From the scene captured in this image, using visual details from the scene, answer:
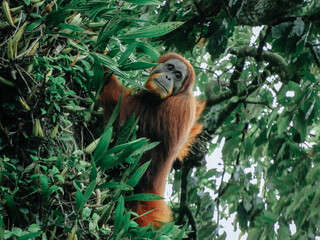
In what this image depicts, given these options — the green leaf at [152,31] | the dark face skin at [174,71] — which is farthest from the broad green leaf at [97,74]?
the dark face skin at [174,71]

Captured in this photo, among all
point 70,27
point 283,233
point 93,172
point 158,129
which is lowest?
point 283,233

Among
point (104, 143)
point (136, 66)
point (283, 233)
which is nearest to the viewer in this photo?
point (104, 143)

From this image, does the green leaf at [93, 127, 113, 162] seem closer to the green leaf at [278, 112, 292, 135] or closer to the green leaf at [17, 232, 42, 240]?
the green leaf at [17, 232, 42, 240]

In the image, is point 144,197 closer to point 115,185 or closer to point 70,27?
point 115,185

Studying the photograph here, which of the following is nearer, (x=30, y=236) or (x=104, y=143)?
(x=30, y=236)

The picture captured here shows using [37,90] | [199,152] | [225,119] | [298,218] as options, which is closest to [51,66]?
[37,90]

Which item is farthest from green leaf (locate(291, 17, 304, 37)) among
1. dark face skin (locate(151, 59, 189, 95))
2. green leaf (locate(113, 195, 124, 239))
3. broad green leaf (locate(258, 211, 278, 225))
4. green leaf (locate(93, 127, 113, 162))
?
green leaf (locate(113, 195, 124, 239))

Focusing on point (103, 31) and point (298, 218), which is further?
point (298, 218)

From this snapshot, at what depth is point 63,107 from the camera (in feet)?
5.52

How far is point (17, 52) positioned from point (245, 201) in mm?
2891

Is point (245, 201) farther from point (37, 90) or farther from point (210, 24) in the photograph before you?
→ point (37, 90)

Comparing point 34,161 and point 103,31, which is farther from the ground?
point 103,31

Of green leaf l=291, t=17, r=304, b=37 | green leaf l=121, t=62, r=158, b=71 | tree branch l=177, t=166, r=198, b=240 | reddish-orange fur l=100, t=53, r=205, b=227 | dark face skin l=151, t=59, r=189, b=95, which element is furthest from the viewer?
tree branch l=177, t=166, r=198, b=240

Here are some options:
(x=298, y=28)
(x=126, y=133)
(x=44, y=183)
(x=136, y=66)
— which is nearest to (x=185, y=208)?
(x=298, y=28)
